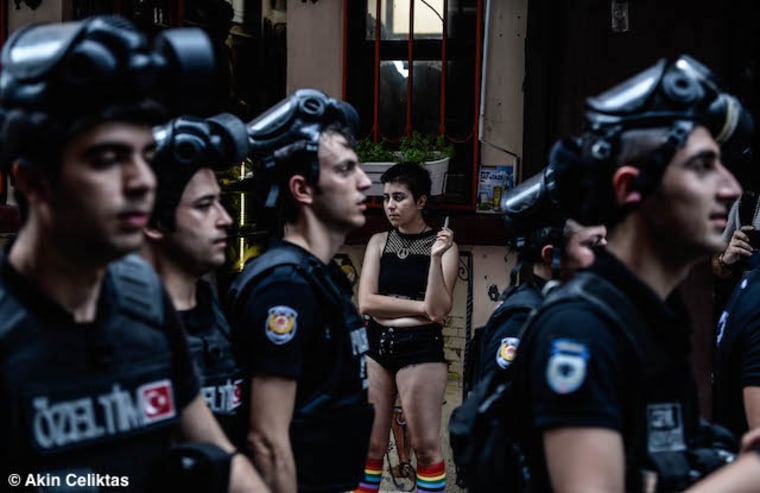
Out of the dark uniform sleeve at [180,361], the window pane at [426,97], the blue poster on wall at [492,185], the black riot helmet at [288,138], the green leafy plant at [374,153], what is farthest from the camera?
the window pane at [426,97]

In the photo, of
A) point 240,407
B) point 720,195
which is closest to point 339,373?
point 240,407

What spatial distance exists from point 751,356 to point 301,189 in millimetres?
1988

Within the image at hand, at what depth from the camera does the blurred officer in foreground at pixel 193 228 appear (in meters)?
3.35

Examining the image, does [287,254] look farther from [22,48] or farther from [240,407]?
[22,48]

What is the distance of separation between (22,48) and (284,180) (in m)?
1.88

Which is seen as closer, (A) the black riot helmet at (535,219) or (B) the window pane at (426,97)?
(A) the black riot helmet at (535,219)

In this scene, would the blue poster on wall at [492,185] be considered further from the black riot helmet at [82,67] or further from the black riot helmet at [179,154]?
the black riot helmet at [82,67]

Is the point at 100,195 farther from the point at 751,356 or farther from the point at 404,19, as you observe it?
the point at 404,19

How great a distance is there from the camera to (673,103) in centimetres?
247

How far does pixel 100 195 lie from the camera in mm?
2037

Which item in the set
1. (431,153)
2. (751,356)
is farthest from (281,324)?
(431,153)

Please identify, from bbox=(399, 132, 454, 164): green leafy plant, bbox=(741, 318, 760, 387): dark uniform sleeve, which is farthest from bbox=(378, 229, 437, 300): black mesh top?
bbox=(741, 318, 760, 387): dark uniform sleeve

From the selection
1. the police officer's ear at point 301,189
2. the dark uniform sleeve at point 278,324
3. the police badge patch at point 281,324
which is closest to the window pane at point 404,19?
the police officer's ear at point 301,189

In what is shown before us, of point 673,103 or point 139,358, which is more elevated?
point 673,103
